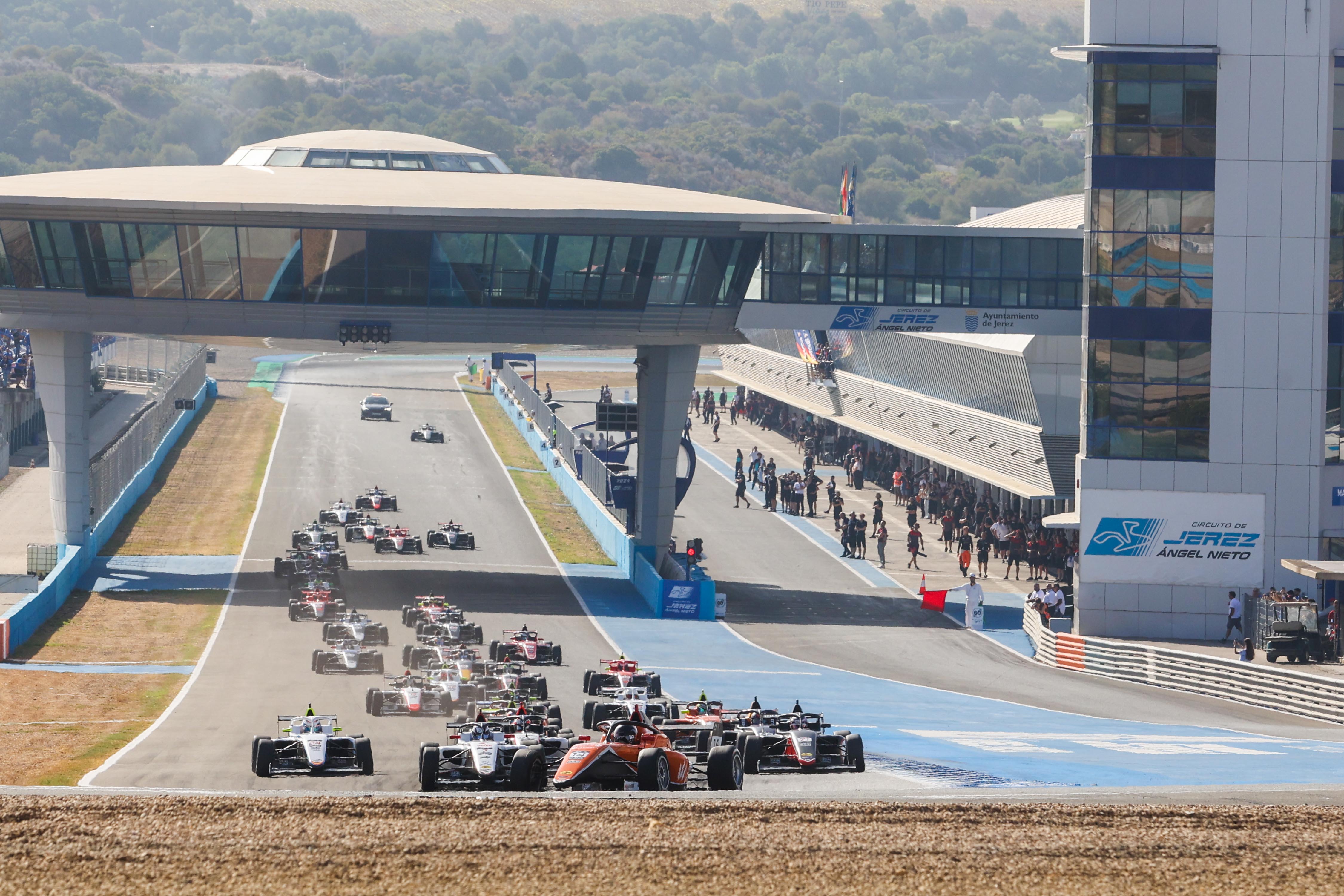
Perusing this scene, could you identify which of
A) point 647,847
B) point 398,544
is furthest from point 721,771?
point 398,544

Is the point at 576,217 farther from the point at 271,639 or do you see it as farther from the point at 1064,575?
the point at 1064,575

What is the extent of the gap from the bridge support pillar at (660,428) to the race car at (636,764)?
28.6 m

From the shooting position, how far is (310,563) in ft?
165

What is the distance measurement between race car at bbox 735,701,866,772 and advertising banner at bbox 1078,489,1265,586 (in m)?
20.5

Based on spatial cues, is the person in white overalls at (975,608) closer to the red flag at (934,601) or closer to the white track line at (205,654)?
the red flag at (934,601)

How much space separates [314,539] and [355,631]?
1423 cm

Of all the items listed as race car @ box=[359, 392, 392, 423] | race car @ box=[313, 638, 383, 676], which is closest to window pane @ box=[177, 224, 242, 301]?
race car @ box=[313, 638, 383, 676]

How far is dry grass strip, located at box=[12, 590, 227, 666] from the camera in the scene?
40938mm

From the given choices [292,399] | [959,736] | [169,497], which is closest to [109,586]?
[169,497]

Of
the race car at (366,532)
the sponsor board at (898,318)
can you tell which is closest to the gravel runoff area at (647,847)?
the sponsor board at (898,318)

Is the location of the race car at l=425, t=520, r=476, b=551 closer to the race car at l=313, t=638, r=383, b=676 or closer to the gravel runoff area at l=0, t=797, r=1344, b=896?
the race car at l=313, t=638, r=383, b=676

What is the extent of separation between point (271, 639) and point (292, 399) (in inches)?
2316

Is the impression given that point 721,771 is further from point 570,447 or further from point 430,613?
point 570,447

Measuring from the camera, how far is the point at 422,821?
1916 cm
